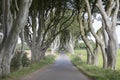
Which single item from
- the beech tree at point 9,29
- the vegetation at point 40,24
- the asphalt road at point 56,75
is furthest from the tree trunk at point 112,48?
the beech tree at point 9,29

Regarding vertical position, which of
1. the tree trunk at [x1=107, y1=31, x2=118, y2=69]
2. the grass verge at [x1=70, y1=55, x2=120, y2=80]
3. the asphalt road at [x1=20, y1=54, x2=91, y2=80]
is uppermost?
the tree trunk at [x1=107, y1=31, x2=118, y2=69]

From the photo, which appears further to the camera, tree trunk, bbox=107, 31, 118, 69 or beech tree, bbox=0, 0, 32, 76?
tree trunk, bbox=107, 31, 118, 69

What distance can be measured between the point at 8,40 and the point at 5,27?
1.02 meters

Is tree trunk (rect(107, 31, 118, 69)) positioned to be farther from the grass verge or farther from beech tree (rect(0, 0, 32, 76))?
beech tree (rect(0, 0, 32, 76))

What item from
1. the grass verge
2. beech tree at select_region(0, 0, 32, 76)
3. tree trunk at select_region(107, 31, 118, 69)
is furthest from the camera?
tree trunk at select_region(107, 31, 118, 69)

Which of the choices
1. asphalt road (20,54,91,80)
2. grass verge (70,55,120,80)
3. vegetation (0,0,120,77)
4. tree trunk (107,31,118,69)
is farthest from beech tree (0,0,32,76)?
tree trunk (107,31,118,69)

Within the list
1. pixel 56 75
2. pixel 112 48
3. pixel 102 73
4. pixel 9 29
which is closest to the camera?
pixel 9 29

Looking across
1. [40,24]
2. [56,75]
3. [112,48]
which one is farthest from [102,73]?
[40,24]

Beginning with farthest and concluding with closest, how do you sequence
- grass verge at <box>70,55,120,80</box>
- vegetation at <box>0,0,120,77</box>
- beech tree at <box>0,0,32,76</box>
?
vegetation at <box>0,0,120,77</box> < grass verge at <box>70,55,120,80</box> < beech tree at <box>0,0,32,76</box>

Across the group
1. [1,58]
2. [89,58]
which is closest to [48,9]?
[89,58]

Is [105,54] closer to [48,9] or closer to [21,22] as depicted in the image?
[21,22]

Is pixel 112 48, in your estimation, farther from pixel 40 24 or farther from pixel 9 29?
pixel 40 24

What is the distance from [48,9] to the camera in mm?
43000

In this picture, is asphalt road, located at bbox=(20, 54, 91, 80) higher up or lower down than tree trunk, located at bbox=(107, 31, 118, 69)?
lower down
